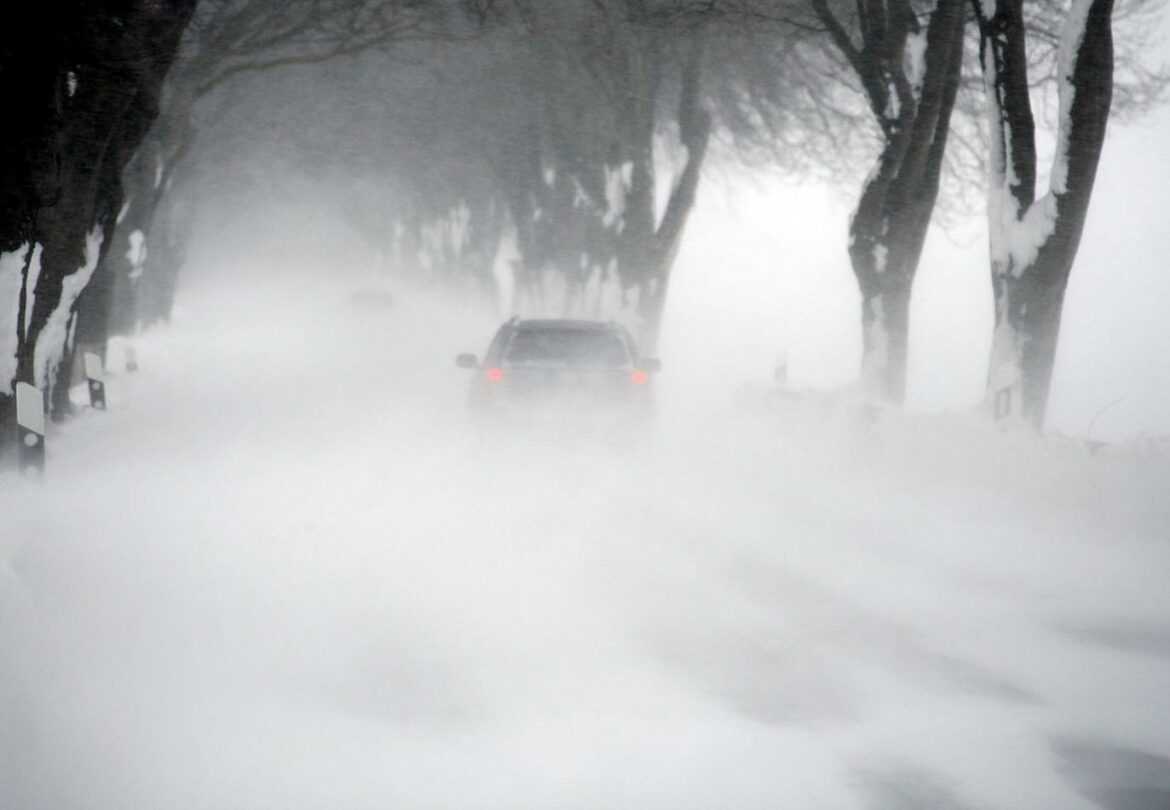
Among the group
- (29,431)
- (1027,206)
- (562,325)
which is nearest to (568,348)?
(562,325)

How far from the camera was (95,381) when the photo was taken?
1975 cm

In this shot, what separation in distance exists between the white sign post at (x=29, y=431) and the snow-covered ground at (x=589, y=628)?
0.33 metres

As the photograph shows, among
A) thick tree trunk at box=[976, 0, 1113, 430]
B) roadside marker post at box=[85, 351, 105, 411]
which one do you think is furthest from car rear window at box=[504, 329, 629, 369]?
roadside marker post at box=[85, 351, 105, 411]

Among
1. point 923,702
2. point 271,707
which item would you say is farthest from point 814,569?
point 271,707

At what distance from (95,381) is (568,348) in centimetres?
871

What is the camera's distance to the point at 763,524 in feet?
35.7

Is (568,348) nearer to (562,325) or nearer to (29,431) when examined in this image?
(562,325)

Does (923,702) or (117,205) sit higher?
(117,205)

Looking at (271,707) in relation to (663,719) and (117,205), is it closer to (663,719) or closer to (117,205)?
(663,719)

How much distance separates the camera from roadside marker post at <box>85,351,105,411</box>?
1967 cm

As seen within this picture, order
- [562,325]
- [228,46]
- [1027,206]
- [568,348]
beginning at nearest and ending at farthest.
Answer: [1027,206], [568,348], [562,325], [228,46]

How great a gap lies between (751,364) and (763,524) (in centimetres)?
3508

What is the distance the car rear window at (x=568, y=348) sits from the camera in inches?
547

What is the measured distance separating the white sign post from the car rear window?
4.47 m
